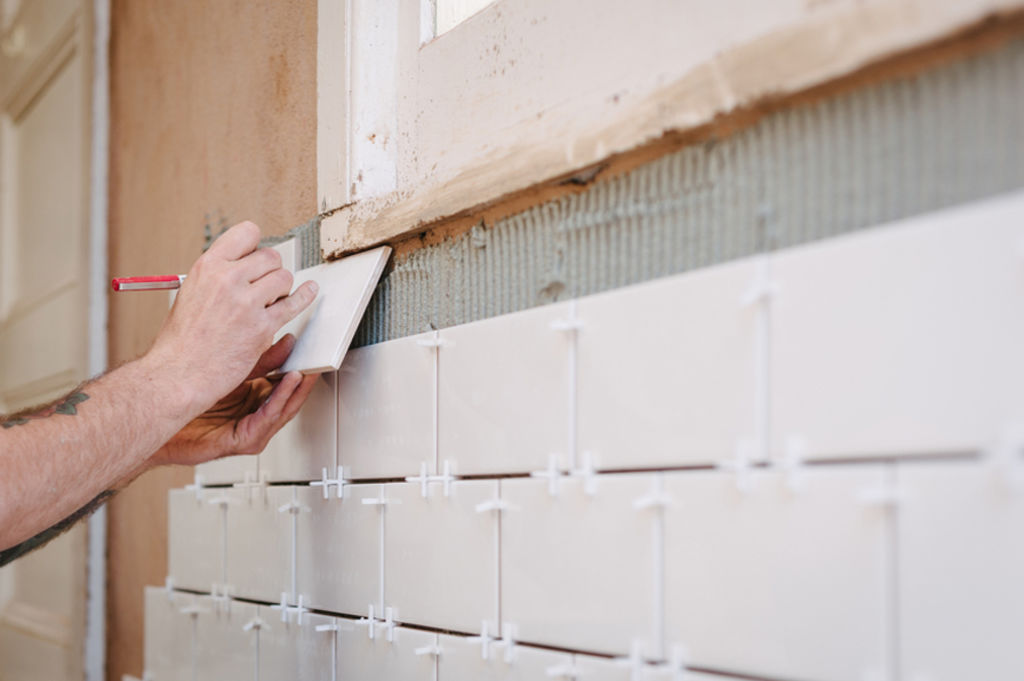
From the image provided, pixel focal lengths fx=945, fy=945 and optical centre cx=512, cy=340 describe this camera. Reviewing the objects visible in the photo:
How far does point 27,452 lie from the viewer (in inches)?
30.8

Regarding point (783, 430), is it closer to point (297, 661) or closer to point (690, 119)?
point (690, 119)

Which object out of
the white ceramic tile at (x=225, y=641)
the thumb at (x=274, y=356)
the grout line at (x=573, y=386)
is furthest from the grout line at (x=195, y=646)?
the grout line at (x=573, y=386)

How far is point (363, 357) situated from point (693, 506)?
47 centimetres

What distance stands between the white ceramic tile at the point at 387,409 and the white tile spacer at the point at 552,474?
17cm

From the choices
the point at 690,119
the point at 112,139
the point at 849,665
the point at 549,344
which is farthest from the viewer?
the point at 112,139

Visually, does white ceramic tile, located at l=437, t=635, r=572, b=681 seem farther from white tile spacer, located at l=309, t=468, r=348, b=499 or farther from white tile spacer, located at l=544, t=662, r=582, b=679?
white tile spacer, located at l=309, t=468, r=348, b=499

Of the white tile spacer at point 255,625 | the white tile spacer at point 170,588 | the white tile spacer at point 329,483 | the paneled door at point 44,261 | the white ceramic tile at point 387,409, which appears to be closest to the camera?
the white ceramic tile at point 387,409

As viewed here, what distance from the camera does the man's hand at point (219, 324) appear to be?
86cm

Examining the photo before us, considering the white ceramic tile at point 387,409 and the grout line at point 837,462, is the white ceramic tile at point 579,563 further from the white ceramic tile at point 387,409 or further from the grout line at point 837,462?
the white ceramic tile at point 387,409

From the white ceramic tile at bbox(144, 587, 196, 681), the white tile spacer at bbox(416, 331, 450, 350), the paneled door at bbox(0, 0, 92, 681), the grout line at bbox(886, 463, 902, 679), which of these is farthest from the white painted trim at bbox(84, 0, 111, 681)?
the grout line at bbox(886, 463, 902, 679)

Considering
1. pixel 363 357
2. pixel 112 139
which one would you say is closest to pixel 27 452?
pixel 363 357

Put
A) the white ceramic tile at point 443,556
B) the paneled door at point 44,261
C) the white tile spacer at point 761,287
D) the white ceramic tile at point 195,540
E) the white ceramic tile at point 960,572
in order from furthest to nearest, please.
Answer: the paneled door at point 44,261
the white ceramic tile at point 195,540
the white ceramic tile at point 443,556
the white tile spacer at point 761,287
the white ceramic tile at point 960,572

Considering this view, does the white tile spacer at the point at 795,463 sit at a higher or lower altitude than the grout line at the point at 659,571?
higher

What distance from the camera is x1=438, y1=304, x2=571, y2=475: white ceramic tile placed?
0.71 metres
